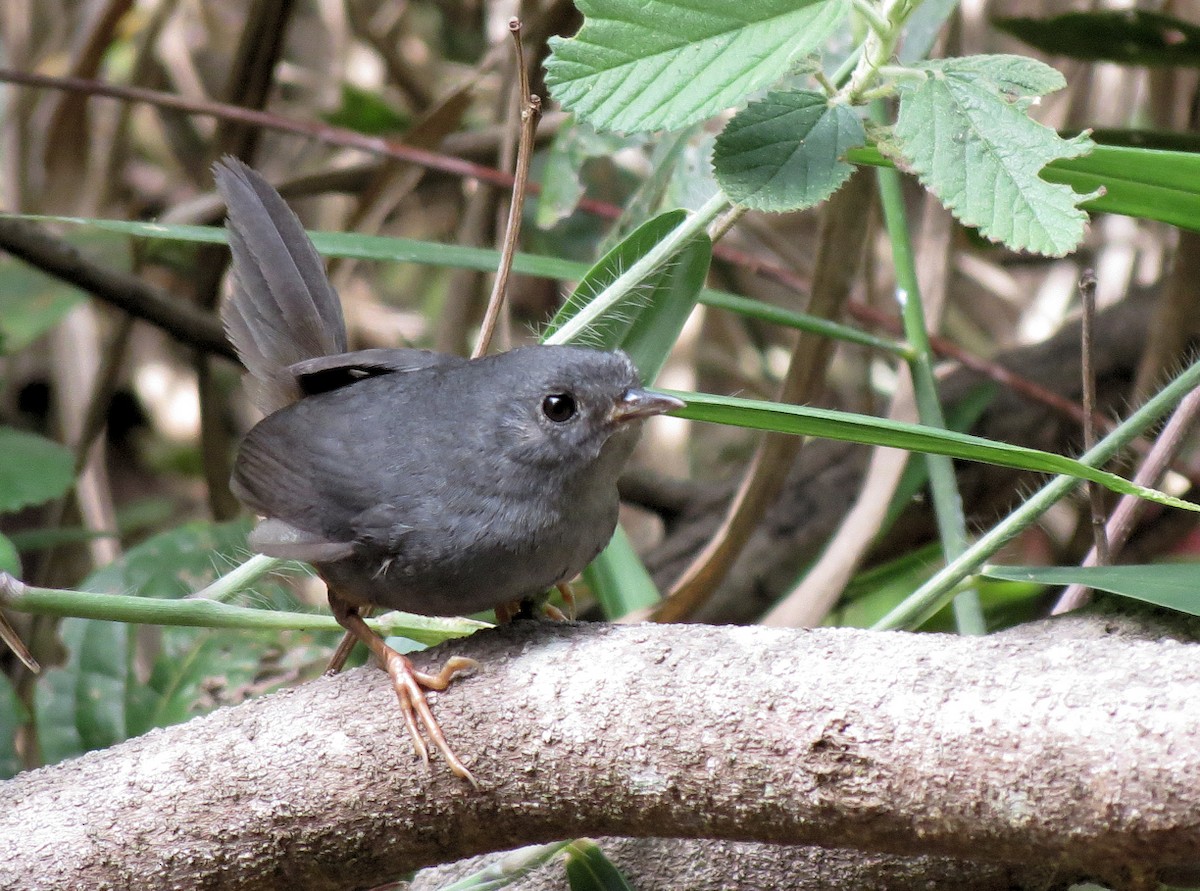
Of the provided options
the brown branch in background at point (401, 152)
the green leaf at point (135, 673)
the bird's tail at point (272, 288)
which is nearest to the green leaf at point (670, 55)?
the bird's tail at point (272, 288)

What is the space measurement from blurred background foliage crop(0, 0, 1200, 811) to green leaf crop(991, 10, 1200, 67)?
1 cm

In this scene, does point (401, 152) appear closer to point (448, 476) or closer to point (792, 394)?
point (792, 394)

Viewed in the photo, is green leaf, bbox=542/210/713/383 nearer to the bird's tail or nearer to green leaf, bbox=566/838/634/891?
the bird's tail

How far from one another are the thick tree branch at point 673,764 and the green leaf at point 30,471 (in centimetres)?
137

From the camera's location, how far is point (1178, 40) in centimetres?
320

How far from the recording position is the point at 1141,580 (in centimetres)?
176

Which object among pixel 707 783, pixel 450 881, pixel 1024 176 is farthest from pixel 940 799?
pixel 450 881

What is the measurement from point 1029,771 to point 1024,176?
87cm

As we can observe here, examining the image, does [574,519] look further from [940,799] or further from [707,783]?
[940,799]

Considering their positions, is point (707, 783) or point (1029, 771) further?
point (707, 783)

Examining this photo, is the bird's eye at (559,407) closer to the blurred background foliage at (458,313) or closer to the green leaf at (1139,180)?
the blurred background foliage at (458,313)

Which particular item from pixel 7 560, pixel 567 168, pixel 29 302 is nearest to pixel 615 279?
pixel 567 168

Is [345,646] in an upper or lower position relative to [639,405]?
lower

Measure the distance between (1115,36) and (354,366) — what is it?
7.01 ft
